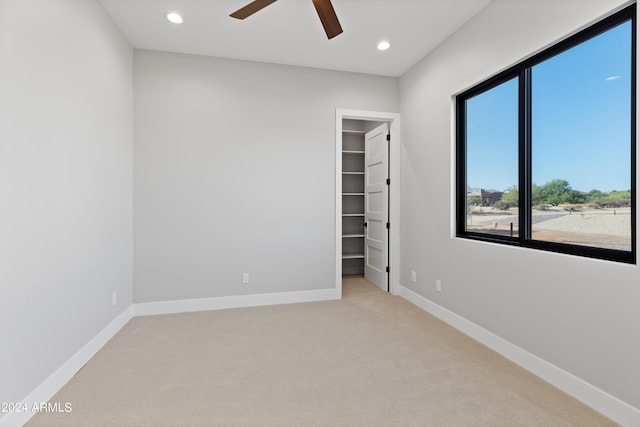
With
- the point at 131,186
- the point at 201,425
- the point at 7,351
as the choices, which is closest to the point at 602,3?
the point at 201,425

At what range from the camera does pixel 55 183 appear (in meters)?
2.01

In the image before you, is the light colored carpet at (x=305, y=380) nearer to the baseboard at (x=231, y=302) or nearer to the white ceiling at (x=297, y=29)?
the baseboard at (x=231, y=302)

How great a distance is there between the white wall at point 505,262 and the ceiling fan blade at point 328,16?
133 cm

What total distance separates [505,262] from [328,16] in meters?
2.30

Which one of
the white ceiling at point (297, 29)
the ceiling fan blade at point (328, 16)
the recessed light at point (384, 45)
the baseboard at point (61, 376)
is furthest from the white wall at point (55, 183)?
the recessed light at point (384, 45)

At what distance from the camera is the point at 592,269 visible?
1.86 m

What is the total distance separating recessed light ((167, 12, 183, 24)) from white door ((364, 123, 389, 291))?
102 inches

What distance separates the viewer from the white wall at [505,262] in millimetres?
1773

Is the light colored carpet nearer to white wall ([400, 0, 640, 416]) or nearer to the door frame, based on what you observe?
white wall ([400, 0, 640, 416])

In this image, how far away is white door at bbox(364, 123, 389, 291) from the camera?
13.8 feet

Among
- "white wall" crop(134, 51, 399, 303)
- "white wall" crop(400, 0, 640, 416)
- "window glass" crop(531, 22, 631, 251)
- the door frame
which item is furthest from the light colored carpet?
"window glass" crop(531, 22, 631, 251)

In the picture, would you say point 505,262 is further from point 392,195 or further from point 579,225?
point 392,195

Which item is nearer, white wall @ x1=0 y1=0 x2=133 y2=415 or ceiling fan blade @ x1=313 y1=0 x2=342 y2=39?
white wall @ x1=0 y1=0 x2=133 y2=415

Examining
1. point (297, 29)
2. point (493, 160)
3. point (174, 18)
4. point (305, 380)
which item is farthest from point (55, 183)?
point (493, 160)
